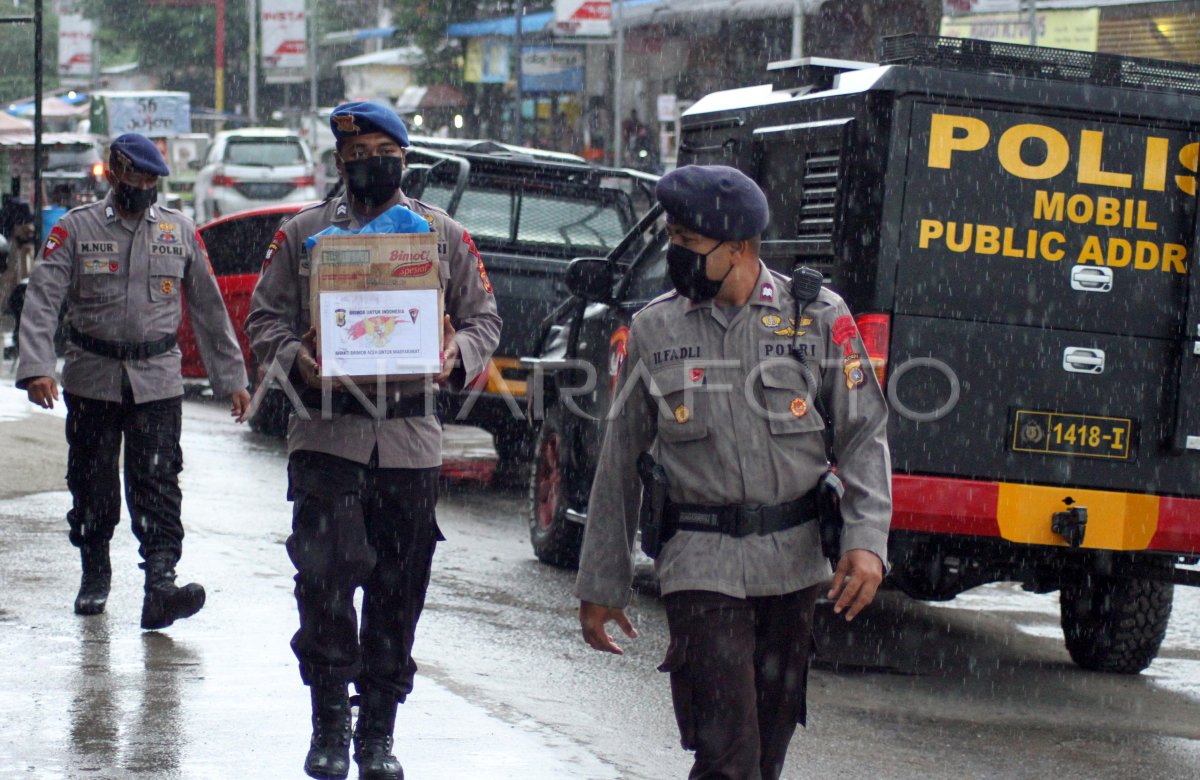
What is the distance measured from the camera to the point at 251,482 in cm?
1148

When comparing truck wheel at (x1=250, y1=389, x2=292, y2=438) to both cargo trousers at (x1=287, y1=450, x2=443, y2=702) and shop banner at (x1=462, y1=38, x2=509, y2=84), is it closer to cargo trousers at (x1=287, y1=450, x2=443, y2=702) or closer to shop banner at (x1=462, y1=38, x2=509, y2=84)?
cargo trousers at (x1=287, y1=450, x2=443, y2=702)

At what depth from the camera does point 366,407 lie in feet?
15.9

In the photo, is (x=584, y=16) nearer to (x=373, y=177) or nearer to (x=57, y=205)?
(x=57, y=205)

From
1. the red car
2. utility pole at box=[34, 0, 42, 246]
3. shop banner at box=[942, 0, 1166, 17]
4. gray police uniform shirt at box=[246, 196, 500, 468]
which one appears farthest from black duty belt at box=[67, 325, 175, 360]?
shop banner at box=[942, 0, 1166, 17]

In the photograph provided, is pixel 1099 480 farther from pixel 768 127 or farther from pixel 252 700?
pixel 252 700

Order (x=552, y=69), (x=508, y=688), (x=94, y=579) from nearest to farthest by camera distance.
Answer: (x=508, y=688) → (x=94, y=579) → (x=552, y=69)

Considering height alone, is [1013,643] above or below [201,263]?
below

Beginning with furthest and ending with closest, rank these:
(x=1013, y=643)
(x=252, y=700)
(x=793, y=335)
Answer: (x=1013, y=643) → (x=252, y=700) → (x=793, y=335)

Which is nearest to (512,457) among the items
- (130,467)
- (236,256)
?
(236,256)

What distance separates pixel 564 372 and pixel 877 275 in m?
2.97

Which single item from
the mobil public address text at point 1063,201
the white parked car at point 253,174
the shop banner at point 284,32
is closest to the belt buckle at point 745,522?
the mobil public address text at point 1063,201

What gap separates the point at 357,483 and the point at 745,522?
1.33 metres

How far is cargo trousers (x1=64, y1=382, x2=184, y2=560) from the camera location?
267 inches

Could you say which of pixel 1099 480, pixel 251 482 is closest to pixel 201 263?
pixel 1099 480
